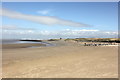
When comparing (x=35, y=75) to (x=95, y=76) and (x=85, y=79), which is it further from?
(x=95, y=76)

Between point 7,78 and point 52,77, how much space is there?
8.21 ft

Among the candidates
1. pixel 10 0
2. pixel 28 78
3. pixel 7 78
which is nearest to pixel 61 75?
pixel 28 78

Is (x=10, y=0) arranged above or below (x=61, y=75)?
above

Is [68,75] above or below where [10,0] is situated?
below

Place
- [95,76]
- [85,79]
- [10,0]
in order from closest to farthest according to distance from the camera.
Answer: [85,79]
[95,76]
[10,0]

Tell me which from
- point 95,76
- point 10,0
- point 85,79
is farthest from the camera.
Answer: point 10,0

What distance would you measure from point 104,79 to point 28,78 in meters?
4.09

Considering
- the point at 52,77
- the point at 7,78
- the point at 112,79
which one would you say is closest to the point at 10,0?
the point at 7,78

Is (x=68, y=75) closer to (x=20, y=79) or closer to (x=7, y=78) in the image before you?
(x=20, y=79)

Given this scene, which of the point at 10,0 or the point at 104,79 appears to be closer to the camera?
the point at 104,79

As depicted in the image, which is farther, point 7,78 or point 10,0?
point 10,0

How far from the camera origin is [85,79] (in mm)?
7031

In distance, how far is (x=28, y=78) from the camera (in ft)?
24.0

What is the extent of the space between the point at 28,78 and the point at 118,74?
5181 mm
